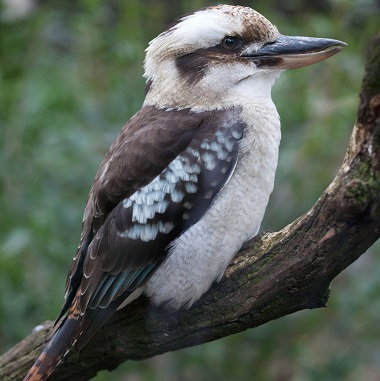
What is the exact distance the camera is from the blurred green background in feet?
12.7

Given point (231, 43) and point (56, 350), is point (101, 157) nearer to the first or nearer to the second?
point (231, 43)

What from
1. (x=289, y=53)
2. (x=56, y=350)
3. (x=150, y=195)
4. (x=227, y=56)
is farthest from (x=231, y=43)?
(x=56, y=350)

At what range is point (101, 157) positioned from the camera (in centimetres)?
406

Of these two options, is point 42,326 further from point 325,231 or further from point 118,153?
point 325,231

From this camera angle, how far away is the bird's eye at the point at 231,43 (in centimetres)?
303

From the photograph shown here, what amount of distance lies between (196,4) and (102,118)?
847 mm

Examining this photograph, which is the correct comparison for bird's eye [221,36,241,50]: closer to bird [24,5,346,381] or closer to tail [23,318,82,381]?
bird [24,5,346,381]

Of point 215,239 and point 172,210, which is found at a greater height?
point 172,210

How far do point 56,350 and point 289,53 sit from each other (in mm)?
1297

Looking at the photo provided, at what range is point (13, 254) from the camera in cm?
370

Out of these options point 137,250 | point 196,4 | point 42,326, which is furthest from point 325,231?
point 196,4

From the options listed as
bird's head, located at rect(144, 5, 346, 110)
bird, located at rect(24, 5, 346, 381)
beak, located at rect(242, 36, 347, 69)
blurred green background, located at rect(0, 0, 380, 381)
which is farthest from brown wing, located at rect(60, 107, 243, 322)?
blurred green background, located at rect(0, 0, 380, 381)

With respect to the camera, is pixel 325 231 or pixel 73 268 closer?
pixel 325 231

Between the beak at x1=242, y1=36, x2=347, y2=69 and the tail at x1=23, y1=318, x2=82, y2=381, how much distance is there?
3.62 ft
